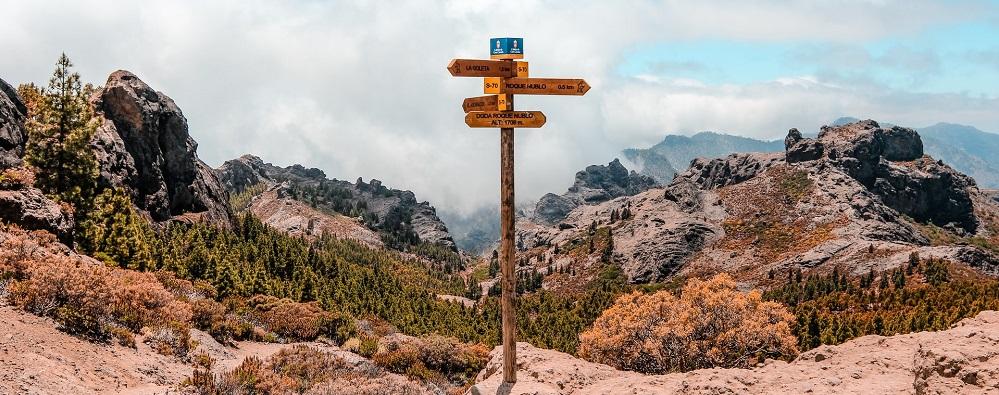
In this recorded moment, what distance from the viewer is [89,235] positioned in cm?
3622

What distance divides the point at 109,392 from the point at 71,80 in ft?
108

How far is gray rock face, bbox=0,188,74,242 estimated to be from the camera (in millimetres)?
28625

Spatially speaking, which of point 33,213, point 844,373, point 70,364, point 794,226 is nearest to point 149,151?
point 33,213

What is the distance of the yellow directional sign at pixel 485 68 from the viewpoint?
1472cm

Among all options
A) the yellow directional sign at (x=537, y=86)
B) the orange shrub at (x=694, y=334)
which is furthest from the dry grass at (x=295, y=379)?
the yellow directional sign at (x=537, y=86)

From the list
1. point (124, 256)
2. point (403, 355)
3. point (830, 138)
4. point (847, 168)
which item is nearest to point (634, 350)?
point (403, 355)

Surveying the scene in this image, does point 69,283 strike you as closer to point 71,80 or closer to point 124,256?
point 124,256

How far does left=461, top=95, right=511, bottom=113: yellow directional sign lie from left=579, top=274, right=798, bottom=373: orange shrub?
15.8 meters

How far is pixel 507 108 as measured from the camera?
598 inches

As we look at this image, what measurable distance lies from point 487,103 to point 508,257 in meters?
4.02

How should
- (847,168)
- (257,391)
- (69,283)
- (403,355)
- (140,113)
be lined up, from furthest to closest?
(847,168) < (140,113) < (403,355) < (69,283) < (257,391)

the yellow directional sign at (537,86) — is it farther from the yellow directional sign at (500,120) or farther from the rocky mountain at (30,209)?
the rocky mountain at (30,209)

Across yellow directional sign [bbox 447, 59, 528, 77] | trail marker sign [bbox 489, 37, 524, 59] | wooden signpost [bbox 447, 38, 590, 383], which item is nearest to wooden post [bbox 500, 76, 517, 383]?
wooden signpost [bbox 447, 38, 590, 383]

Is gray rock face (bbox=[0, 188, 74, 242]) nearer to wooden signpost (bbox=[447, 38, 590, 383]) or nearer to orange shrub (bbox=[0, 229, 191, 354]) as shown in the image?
orange shrub (bbox=[0, 229, 191, 354])
